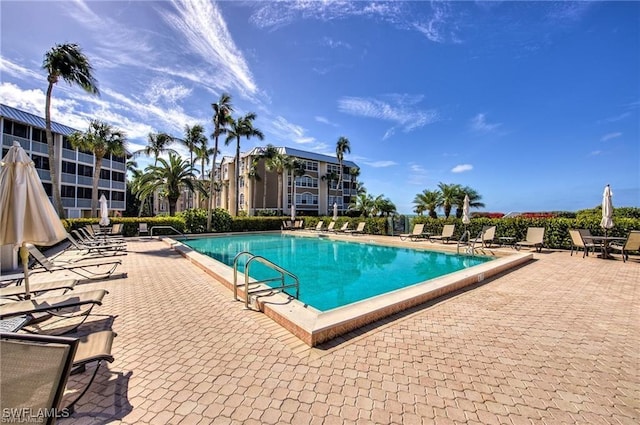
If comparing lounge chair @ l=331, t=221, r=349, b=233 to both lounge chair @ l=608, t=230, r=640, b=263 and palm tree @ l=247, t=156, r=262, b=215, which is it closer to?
lounge chair @ l=608, t=230, r=640, b=263

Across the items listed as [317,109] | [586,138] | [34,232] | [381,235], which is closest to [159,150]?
[317,109]

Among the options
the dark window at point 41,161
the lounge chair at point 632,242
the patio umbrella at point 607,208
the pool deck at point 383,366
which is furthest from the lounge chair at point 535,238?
the dark window at point 41,161

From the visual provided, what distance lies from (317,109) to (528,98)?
60.8ft

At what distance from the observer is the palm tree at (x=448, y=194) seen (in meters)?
24.8

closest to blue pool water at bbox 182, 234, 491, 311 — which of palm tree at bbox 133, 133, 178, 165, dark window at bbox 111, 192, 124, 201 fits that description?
palm tree at bbox 133, 133, 178, 165

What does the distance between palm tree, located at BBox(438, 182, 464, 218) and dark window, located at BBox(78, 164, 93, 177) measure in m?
41.5

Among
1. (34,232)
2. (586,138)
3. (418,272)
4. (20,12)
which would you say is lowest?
(418,272)

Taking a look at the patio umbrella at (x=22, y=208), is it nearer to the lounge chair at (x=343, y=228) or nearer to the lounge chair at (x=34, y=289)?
the lounge chair at (x=34, y=289)

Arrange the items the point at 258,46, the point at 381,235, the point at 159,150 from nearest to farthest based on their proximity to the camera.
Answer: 1. the point at 258,46
2. the point at 381,235
3. the point at 159,150

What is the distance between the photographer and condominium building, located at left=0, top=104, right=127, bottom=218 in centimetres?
2481

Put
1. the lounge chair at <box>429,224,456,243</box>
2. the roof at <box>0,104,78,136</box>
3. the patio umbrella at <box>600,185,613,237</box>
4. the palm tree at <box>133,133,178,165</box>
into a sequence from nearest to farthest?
the patio umbrella at <box>600,185,613,237</box> < the lounge chair at <box>429,224,456,243</box> < the roof at <box>0,104,78,136</box> < the palm tree at <box>133,133,178,165</box>

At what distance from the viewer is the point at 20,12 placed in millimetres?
6277

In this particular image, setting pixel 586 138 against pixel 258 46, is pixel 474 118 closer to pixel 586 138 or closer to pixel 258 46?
pixel 586 138

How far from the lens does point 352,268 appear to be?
10422mm
